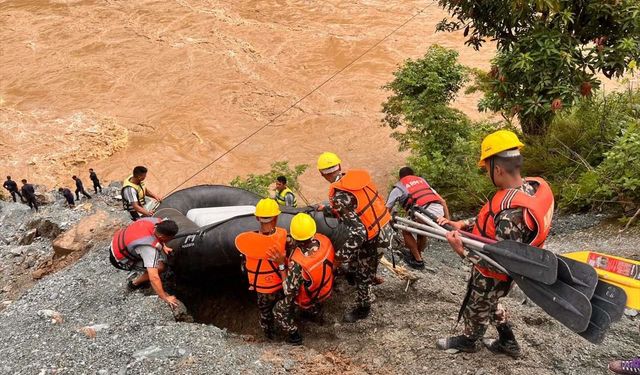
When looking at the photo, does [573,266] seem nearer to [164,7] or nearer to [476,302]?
[476,302]

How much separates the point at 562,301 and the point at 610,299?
0.29 metres

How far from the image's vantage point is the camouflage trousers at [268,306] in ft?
13.5

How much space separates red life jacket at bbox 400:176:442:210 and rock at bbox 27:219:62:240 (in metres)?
5.68

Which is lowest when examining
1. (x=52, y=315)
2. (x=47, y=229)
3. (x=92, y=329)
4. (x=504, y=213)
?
(x=47, y=229)

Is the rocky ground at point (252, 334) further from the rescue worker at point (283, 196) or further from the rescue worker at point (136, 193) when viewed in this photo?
the rescue worker at point (283, 196)

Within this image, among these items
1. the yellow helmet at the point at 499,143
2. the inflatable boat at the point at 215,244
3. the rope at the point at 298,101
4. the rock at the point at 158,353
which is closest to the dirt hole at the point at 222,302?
the inflatable boat at the point at 215,244

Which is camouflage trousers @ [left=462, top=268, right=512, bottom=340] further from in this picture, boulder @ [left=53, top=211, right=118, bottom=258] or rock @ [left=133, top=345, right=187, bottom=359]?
boulder @ [left=53, top=211, right=118, bottom=258]

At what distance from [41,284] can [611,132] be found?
7.20 meters

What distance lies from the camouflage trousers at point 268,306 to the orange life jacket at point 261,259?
0.07 m

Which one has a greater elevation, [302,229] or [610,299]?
[610,299]

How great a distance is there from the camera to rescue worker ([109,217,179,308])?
425 centimetres

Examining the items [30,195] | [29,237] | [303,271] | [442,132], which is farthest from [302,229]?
[30,195]

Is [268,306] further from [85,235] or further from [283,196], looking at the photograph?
[85,235]

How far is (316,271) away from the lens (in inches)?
154
